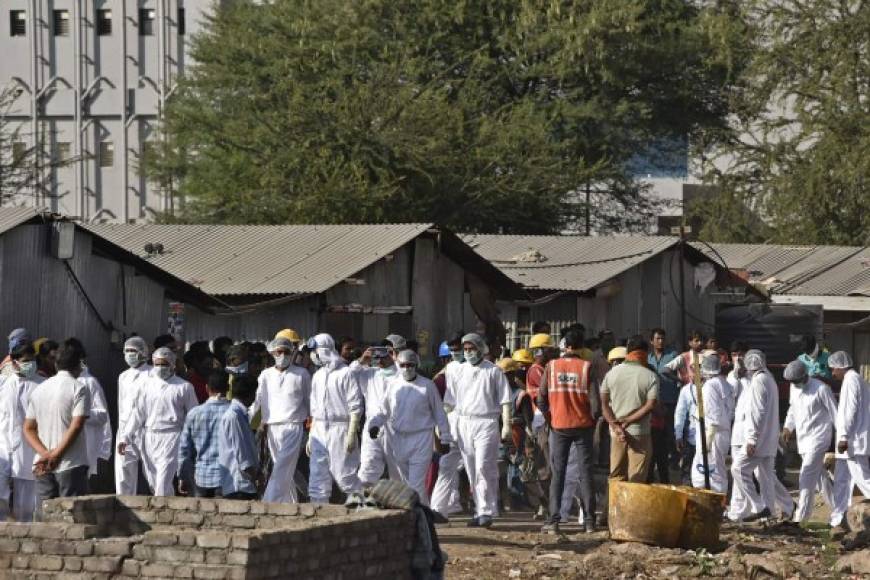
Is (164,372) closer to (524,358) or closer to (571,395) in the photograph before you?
(571,395)

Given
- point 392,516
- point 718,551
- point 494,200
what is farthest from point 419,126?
point 392,516

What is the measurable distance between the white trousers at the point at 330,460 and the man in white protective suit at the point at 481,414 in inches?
42.7

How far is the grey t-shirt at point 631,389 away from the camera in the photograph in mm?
16859

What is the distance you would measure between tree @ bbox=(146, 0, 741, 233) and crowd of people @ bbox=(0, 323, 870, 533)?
867 inches

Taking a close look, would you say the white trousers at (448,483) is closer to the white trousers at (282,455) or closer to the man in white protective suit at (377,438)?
the man in white protective suit at (377,438)

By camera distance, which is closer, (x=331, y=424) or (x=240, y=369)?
(x=331, y=424)

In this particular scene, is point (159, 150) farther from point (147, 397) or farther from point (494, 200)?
point (147, 397)

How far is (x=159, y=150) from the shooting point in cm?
5172

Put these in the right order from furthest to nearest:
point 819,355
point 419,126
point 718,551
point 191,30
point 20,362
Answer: point 191,30 → point 419,126 → point 819,355 → point 718,551 → point 20,362

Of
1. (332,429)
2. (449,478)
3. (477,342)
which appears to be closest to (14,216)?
(332,429)

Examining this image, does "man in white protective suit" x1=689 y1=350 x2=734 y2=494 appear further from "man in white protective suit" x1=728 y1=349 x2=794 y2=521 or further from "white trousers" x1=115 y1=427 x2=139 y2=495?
"white trousers" x1=115 y1=427 x2=139 y2=495

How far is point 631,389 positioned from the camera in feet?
55.3

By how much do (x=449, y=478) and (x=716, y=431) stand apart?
10.1ft

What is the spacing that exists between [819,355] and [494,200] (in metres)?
20.4
